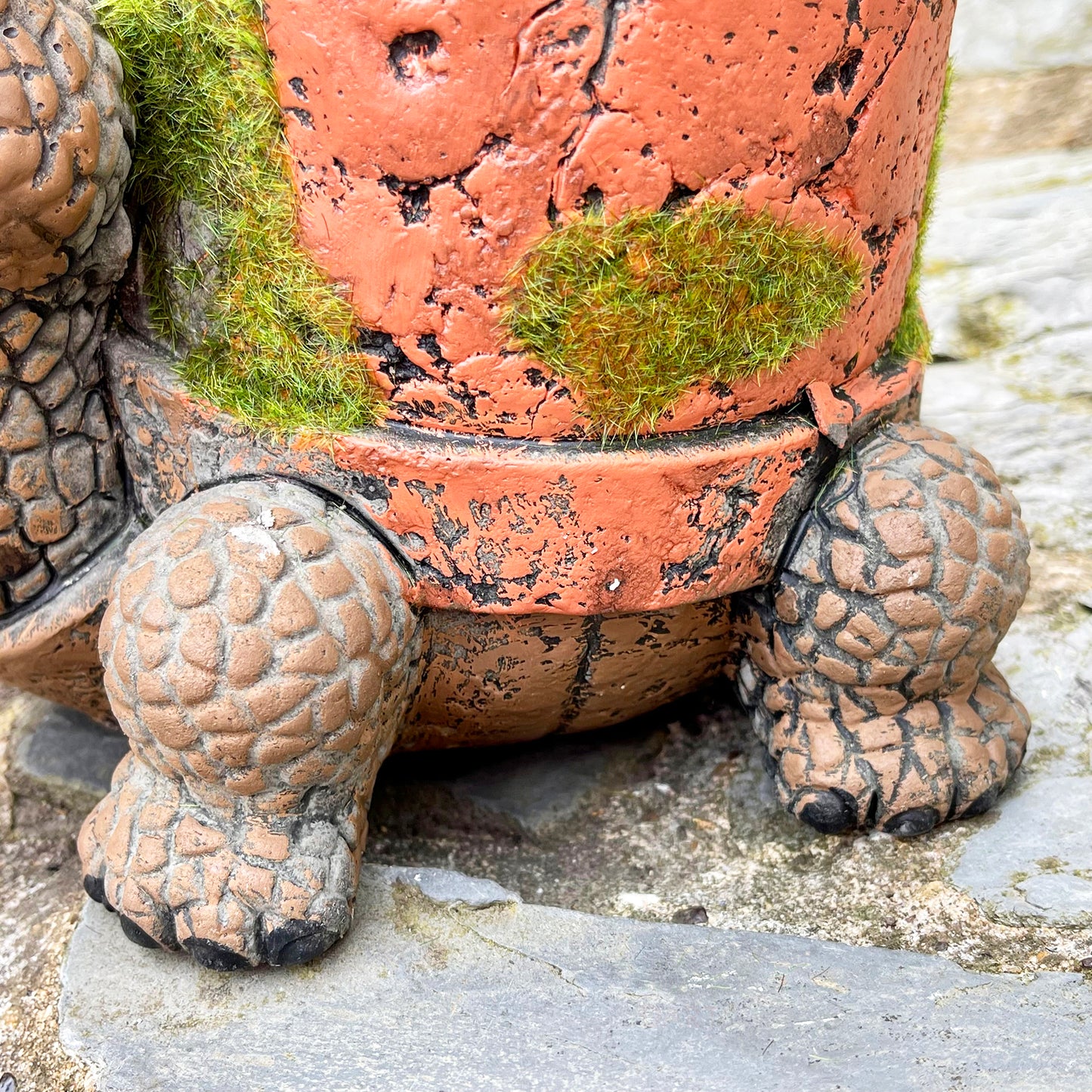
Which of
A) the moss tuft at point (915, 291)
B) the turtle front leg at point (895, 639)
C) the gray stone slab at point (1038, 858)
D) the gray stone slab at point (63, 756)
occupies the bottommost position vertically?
the gray stone slab at point (63, 756)

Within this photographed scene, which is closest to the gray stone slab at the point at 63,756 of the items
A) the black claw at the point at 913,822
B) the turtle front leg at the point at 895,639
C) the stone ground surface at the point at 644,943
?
the stone ground surface at the point at 644,943

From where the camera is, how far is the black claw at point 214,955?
1.23 m

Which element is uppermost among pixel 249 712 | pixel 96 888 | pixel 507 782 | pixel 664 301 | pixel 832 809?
pixel 664 301

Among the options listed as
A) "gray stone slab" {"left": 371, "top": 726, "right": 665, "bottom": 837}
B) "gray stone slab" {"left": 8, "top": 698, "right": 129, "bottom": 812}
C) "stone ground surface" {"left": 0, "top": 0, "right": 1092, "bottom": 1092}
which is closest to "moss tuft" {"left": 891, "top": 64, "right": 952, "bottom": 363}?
"stone ground surface" {"left": 0, "top": 0, "right": 1092, "bottom": 1092}

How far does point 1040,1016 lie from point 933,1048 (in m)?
0.12

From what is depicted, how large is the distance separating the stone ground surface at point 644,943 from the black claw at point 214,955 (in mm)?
36

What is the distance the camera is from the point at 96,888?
1325 mm

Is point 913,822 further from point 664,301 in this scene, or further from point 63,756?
point 63,756

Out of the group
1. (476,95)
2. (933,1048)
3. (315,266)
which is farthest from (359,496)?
(933,1048)

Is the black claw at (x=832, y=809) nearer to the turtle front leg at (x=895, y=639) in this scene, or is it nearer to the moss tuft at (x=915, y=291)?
the turtle front leg at (x=895, y=639)

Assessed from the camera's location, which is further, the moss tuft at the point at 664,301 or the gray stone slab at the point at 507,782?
the gray stone slab at the point at 507,782

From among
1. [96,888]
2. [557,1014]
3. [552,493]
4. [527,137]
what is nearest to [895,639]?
[552,493]

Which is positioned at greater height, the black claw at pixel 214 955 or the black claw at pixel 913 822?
the black claw at pixel 913 822

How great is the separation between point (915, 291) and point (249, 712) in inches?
39.1
